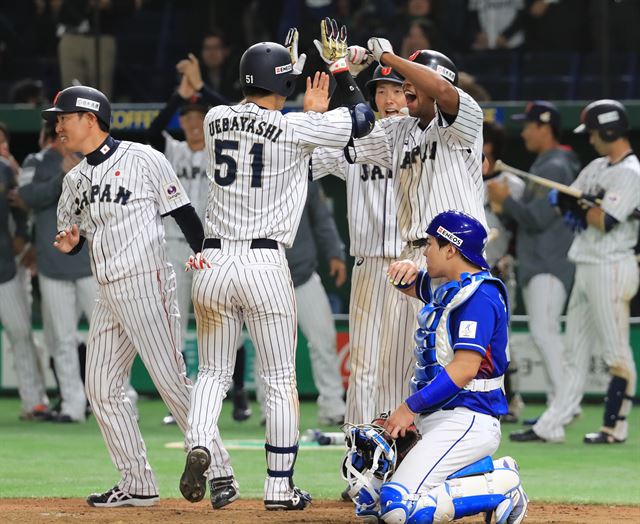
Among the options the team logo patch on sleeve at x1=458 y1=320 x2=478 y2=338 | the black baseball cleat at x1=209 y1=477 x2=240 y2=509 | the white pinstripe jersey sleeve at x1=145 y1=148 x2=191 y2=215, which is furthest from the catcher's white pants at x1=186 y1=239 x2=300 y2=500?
the team logo patch on sleeve at x1=458 y1=320 x2=478 y2=338

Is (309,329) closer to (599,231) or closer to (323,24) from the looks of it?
(599,231)

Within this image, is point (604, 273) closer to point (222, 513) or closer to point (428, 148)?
point (428, 148)

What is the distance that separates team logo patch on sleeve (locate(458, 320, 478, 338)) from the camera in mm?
4754

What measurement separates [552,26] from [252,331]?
8.28 metres

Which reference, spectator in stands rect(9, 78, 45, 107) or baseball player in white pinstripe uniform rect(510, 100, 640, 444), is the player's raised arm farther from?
spectator in stands rect(9, 78, 45, 107)

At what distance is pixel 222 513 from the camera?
5.42m

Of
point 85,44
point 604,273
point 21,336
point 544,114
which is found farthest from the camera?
point 85,44

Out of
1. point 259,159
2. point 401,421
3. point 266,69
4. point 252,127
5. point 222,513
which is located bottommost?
point 222,513

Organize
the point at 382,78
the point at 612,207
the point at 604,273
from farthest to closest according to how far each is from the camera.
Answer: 1. the point at 604,273
2. the point at 612,207
3. the point at 382,78

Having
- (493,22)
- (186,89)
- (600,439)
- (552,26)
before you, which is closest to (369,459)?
(600,439)

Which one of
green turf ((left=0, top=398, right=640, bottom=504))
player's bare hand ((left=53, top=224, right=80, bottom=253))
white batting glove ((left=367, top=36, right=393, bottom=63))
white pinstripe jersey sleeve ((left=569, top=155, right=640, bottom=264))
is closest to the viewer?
white batting glove ((left=367, top=36, right=393, bottom=63))

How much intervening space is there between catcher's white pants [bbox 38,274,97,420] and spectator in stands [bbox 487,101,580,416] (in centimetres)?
296

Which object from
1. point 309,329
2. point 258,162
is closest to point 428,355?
point 258,162

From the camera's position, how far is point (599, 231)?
8.22 meters
